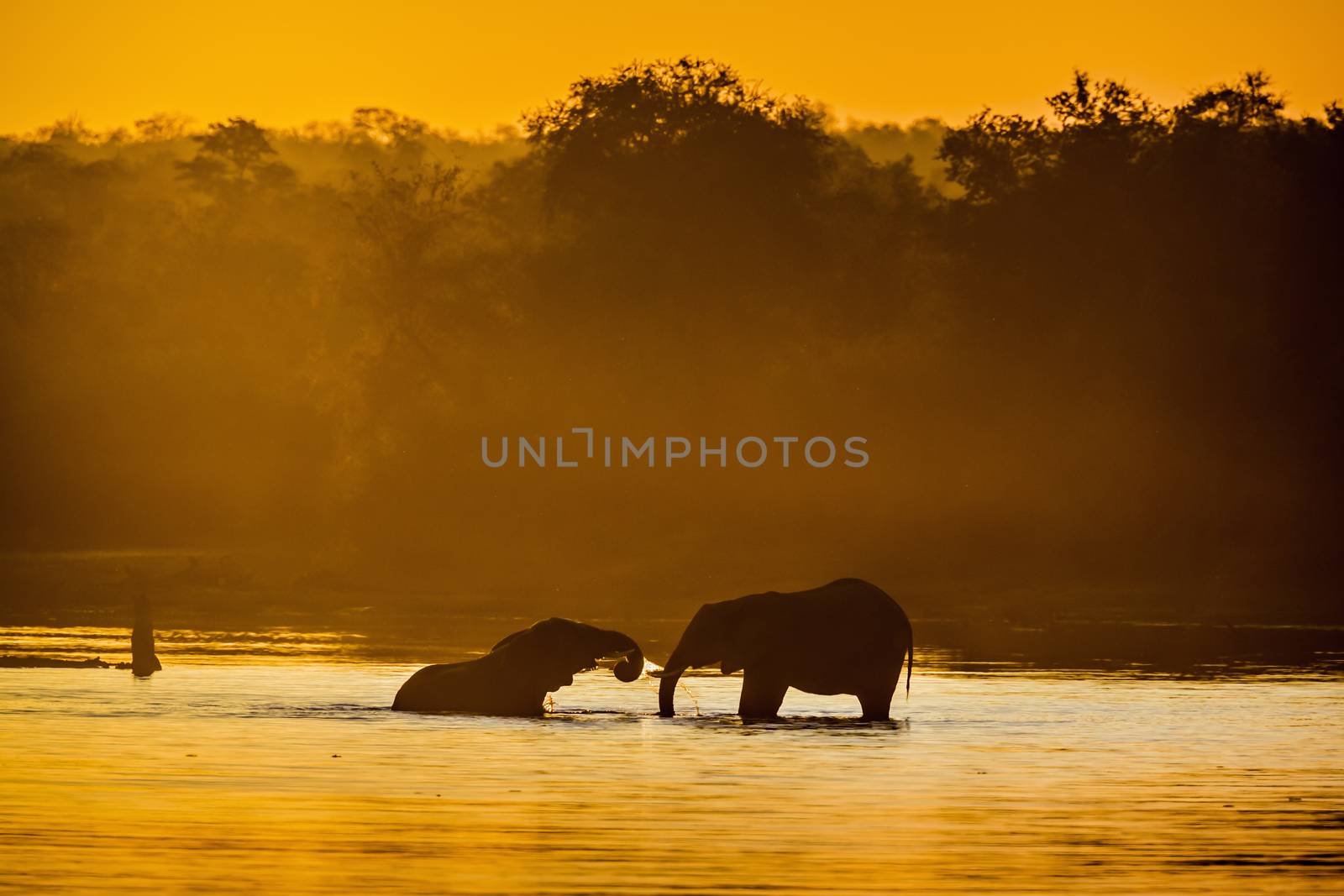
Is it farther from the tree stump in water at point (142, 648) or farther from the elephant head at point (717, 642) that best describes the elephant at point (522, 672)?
the tree stump in water at point (142, 648)

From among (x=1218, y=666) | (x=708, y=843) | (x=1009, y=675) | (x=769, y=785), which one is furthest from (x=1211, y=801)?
(x=1218, y=666)

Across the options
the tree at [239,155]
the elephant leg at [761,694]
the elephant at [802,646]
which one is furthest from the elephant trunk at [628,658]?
the tree at [239,155]

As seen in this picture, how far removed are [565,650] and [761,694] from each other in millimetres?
2318

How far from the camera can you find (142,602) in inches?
1492

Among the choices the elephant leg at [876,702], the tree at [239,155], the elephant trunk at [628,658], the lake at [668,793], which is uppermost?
the tree at [239,155]

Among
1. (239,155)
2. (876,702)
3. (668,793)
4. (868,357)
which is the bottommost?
(668,793)

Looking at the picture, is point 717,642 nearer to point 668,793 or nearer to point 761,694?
point 761,694

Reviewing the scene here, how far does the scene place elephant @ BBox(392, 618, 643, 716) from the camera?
30.2 m

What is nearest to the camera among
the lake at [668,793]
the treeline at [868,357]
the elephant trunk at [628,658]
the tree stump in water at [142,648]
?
the lake at [668,793]

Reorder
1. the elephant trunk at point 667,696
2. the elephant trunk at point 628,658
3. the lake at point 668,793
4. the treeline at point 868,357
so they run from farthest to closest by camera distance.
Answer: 1. the treeline at point 868,357
2. the elephant trunk at point 667,696
3. the elephant trunk at point 628,658
4. the lake at point 668,793

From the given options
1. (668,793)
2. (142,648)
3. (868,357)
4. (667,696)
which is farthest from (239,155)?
(668,793)

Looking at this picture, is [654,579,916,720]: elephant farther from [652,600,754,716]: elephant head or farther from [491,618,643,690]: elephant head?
[491,618,643,690]: elephant head

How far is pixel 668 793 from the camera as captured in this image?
74.0ft

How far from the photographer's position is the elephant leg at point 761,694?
3019cm
